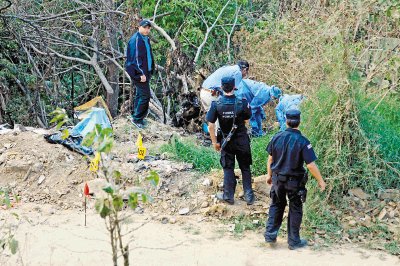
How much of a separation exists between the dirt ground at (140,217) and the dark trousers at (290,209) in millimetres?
163

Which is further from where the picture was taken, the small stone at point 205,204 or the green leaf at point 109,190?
the small stone at point 205,204

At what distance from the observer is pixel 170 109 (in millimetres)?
12516

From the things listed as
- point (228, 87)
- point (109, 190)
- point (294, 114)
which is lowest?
point (109, 190)

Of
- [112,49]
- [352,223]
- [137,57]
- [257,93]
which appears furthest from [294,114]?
[112,49]

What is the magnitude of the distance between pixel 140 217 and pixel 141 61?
2.90 metres

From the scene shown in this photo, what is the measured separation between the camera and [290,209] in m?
6.51

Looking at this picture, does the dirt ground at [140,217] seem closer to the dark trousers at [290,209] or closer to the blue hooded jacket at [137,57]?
the dark trousers at [290,209]

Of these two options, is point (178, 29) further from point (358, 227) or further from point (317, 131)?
point (358, 227)

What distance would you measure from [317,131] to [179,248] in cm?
231

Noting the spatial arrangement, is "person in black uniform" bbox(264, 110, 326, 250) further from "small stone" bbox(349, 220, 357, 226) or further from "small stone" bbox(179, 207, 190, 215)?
"small stone" bbox(179, 207, 190, 215)

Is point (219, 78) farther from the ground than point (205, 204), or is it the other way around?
point (219, 78)

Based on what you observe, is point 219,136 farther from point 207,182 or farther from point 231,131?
point 207,182

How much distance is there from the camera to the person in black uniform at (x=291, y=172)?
628cm

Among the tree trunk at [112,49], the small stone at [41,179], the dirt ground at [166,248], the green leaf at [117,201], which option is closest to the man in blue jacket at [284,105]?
the dirt ground at [166,248]
